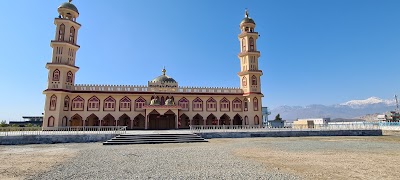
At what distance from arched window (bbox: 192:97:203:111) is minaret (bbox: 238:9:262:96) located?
23.5 feet

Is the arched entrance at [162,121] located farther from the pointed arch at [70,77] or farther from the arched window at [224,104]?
the pointed arch at [70,77]

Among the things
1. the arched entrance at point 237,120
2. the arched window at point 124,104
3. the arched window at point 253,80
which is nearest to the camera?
the arched window at point 124,104

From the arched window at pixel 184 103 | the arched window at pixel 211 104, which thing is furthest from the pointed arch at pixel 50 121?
the arched window at pixel 211 104

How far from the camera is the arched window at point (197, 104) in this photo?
36094 millimetres

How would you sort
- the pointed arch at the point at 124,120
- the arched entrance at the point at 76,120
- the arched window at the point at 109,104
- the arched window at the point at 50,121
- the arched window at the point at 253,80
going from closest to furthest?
the arched window at the point at 50,121 < the arched entrance at the point at 76,120 < the arched window at the point at 109,104 < the pointed arch at the point at 124,120 < the arched window at the point at 253,80

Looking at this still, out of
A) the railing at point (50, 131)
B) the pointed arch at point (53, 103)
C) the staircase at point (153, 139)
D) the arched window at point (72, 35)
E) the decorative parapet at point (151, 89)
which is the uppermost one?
the arched window at point (72, 35)

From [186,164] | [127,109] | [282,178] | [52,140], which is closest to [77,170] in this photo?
[186,164]

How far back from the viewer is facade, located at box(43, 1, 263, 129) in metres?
31.6

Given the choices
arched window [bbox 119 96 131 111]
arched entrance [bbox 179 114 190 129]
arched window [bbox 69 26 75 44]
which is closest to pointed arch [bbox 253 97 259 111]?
arched entrance [bbox 179 114 190 129]

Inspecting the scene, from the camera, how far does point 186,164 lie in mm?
9375

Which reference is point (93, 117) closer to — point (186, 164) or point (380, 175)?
point (186, 164)

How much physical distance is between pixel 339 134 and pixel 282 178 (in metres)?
23.0

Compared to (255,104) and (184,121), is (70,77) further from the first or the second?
(255,104)

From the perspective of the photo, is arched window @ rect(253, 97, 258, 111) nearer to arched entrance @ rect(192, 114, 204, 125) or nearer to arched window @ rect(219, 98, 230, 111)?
arched window @ rect(219, 98, 230, 111)
